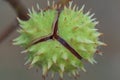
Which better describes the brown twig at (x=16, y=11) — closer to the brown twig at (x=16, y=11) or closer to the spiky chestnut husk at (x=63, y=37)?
the brown twig at (x=16, y=11)

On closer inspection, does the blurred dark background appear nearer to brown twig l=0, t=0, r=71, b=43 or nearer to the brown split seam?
brown twig l=0, t=0, r=71, b=43

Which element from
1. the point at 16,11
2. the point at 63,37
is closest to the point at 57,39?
the point at 63,37

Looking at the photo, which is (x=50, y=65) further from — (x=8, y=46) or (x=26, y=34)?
(x=8, y=46)

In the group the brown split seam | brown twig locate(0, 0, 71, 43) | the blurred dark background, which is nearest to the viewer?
the brown split seam

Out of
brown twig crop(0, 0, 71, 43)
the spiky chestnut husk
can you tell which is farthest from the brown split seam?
brown twig crop(0, 0, 71, 43)

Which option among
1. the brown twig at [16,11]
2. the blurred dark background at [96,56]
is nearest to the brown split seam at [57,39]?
the brown twig at [16,11]

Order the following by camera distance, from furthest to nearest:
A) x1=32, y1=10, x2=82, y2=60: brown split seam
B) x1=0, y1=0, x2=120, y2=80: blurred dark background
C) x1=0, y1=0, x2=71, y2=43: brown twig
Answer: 1. x1=0, y1=0, x2=120, y2=80: blurred dark background
2. x1=0, y1=0, x2=71, y2=43: brown twig
3. x1=32, y1=10, x2=82, y2=60: brown split seam
